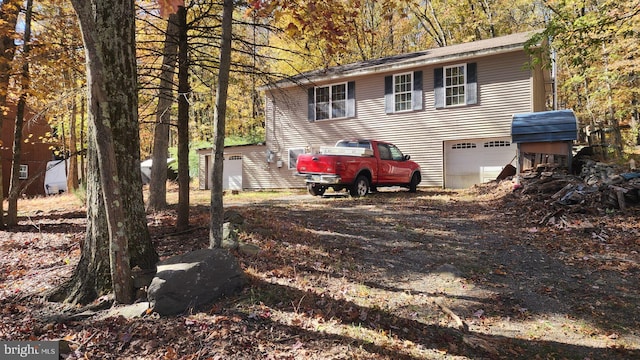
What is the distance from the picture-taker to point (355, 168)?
485 inches

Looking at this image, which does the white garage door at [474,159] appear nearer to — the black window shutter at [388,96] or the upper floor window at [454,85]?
the upper floor window at [454,85]

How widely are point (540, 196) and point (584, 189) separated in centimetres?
96

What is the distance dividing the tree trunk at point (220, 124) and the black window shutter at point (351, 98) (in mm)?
13241

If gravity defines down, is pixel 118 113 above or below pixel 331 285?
above

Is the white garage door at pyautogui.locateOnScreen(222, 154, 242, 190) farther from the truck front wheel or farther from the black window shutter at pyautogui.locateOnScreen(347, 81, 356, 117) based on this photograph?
the truck front wheel

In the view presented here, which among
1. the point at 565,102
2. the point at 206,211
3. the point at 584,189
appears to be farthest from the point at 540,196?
the point at 565,102

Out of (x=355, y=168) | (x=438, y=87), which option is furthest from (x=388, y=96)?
(x=355, y=168)

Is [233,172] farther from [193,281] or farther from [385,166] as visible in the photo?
[193,281]

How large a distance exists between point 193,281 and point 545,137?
10.0m

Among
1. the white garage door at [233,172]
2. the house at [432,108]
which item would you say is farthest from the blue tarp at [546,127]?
the white garage door at [233,172]

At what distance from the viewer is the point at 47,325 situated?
385 centimetres

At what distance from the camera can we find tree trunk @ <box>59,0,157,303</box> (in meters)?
3.68

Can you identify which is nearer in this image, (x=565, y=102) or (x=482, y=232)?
(x=482, y=232)

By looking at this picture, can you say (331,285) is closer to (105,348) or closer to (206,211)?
(105,348)
